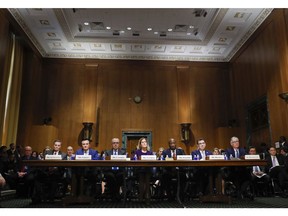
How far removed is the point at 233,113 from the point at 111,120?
15.7 feet

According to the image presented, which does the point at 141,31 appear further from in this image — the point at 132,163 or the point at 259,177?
the point at 132,163

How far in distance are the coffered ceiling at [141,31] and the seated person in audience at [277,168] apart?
4.17 metres

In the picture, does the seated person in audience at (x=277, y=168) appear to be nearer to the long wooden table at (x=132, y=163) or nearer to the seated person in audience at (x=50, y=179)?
the long wooden table at (x=132, y=163)

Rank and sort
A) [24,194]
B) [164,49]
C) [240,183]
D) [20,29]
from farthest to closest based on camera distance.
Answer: [164,49], [20,29], [24,194], [240,183]

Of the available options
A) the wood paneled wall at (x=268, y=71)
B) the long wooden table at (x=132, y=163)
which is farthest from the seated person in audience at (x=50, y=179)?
the wood paneled wall at (x=268, y=71)

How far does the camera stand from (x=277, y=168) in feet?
20.8

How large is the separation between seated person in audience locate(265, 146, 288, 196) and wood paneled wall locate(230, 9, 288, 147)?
2.74ft

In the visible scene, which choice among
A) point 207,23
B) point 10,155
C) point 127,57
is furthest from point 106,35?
point 10,155

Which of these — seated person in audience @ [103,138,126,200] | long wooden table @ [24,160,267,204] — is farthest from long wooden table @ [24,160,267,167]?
seated person in audience @ [103,138,126,200]

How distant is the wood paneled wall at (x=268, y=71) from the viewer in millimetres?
7461

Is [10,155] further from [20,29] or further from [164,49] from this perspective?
[164,49]

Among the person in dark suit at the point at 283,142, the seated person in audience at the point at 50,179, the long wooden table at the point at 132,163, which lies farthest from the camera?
the person in dark suit at the point at 283,142

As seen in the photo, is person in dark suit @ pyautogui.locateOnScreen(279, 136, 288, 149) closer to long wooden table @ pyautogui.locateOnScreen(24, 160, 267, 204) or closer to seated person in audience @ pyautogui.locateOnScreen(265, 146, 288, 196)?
seated person in audience @ pyautogui.locateOnScreen(265, 146, 288, 196)

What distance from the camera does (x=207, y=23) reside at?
8.98m
